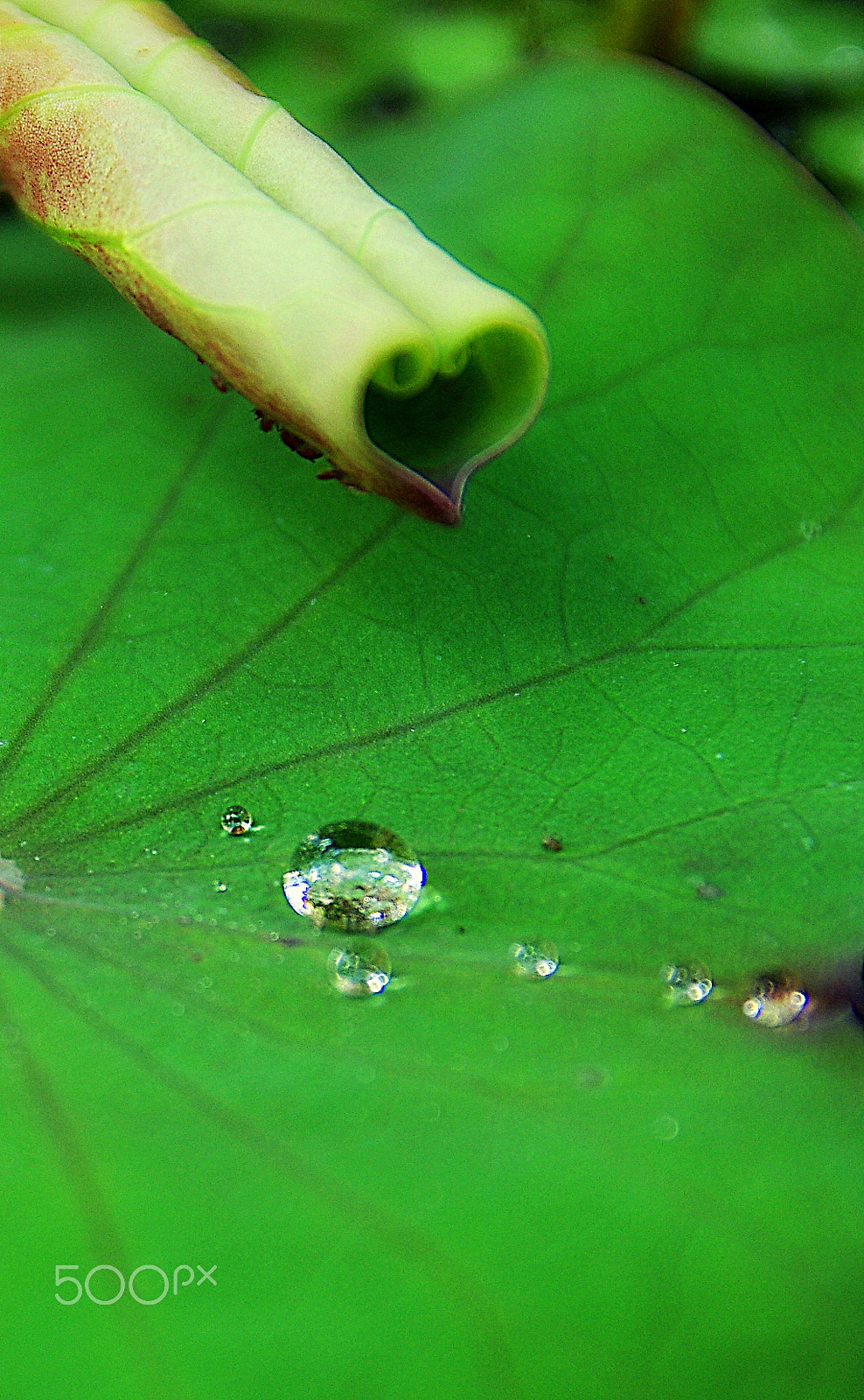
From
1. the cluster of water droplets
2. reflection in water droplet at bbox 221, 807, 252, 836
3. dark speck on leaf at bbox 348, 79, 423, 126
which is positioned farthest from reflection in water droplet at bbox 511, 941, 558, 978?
dark speck on leaf at bbox 348, 79, 423, 126

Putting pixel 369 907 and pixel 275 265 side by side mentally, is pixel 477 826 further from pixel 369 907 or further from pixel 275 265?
pixel 275 265

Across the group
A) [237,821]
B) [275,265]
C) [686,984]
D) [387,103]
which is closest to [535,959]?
[686,984]

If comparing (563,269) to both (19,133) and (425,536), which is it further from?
(19,133)

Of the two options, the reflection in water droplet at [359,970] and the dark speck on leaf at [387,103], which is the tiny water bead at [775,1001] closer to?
the reflection in water droplet at [359,970]

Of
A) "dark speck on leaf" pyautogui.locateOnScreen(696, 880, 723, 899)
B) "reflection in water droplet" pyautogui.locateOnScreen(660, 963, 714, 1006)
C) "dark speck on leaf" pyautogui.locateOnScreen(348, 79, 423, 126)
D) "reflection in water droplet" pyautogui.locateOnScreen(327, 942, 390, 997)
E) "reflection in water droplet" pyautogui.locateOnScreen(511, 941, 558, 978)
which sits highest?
"dark speck on leaf" pyautogui.locateOnScreen(348, 79, 423, 126)

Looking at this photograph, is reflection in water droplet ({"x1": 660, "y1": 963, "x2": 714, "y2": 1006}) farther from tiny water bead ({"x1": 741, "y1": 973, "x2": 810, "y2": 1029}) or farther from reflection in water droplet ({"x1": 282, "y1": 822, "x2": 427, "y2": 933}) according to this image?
reflection in water droplet ({"x1": 282, "y1": 822, "x2": 427, "y2": 933})

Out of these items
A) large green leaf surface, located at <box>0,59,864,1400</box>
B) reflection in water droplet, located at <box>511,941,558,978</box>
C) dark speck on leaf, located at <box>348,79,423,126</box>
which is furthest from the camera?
dark speck on leaf, located at <box>348,79,423,126</box>

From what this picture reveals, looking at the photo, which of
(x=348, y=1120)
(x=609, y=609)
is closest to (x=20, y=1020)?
(x=348, y=1120)
